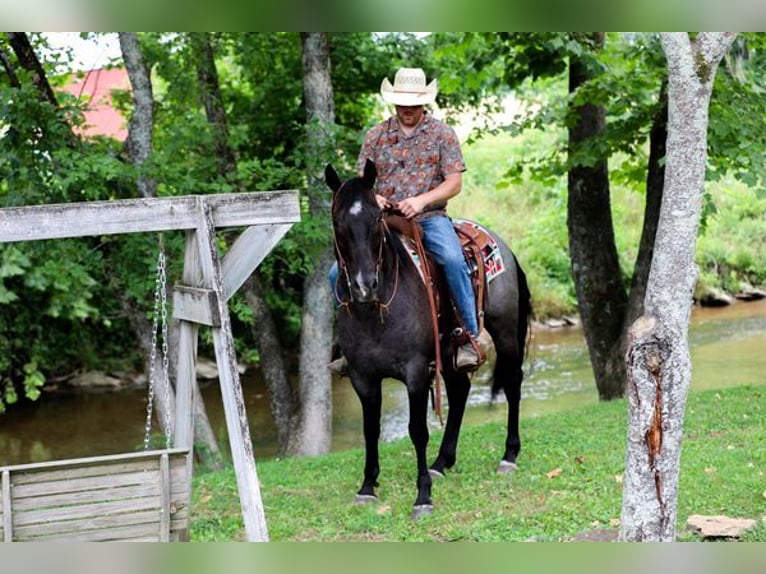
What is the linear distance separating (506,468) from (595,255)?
5078 mm

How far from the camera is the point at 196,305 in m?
5.87

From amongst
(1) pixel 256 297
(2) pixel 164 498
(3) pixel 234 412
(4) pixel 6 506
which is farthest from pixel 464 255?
(1) pixel 256 297

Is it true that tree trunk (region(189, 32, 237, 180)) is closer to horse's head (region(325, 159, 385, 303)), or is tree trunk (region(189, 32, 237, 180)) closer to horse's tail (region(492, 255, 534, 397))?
horse's tail (region(492, 255, 534, 397))

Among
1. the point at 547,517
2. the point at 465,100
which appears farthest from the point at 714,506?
the point at 465,100

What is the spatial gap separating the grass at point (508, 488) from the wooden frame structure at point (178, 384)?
1.19m

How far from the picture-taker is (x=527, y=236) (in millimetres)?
22375

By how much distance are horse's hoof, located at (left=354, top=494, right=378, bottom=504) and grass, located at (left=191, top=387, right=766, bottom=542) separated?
86 mm

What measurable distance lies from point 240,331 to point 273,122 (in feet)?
17.3

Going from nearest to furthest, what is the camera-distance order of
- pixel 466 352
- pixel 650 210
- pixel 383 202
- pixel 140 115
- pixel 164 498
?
pixel 164 498 → pixel 383 202 → pixel 466 352 → pixel 140 115 → pixel 650 210

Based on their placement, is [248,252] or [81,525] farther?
[248,252]

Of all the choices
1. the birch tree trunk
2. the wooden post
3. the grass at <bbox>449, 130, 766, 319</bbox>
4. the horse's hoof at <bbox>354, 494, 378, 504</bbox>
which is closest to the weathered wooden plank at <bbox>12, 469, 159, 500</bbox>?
the wooden post

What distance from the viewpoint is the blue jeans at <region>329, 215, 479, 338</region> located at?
717cm

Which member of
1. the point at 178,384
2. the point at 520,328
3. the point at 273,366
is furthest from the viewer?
the point at 273,366

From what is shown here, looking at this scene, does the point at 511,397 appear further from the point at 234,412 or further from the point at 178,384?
the point at 234,412
